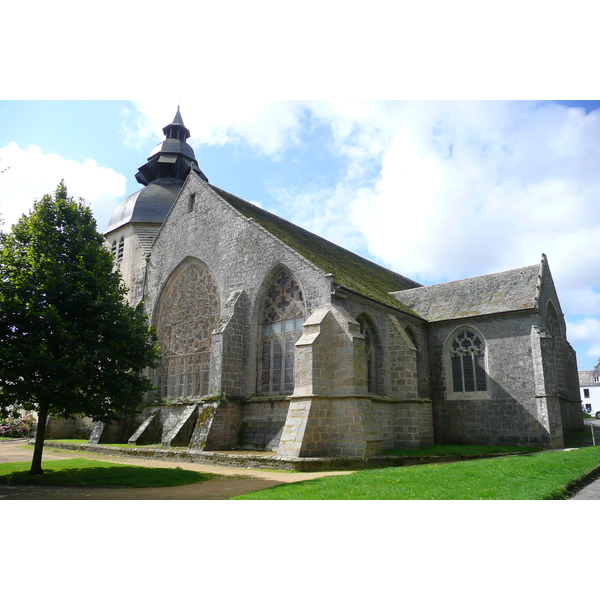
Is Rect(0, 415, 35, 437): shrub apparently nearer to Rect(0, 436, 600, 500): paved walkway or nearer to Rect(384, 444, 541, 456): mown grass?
Rect(0, 436, 600, 500): paved walkway

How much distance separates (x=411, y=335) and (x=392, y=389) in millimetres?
3474

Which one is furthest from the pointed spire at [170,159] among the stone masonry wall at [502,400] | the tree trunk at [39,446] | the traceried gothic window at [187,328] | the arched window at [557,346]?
the arched window at [557,346]

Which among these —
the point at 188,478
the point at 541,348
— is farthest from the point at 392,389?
the point at 188,478

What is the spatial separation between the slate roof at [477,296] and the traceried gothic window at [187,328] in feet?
32.6

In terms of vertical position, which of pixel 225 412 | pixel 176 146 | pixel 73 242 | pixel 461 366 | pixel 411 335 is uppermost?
pixel 176 146

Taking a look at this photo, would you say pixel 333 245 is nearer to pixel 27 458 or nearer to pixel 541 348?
pixel 541 348

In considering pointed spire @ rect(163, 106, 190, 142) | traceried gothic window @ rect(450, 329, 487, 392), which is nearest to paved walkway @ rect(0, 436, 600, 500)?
traceried gothic window @ rect(450, 329, 487, 392)

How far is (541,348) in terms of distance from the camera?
62.6 ft

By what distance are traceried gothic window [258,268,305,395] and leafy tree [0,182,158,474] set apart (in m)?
5.23

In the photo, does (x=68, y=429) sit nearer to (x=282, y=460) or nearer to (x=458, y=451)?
(x=282, y=460)

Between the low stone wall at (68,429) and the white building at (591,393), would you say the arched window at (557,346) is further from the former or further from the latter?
the white building at (591,393)

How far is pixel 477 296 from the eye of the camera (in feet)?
74.1

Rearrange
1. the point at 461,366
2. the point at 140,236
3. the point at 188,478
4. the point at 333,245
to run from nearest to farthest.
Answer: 1. the point at 188,478
2. the point at 461,366
3. the point at 333,245
4. the point at 140,236

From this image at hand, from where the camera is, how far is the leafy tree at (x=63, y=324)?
1207 cm
